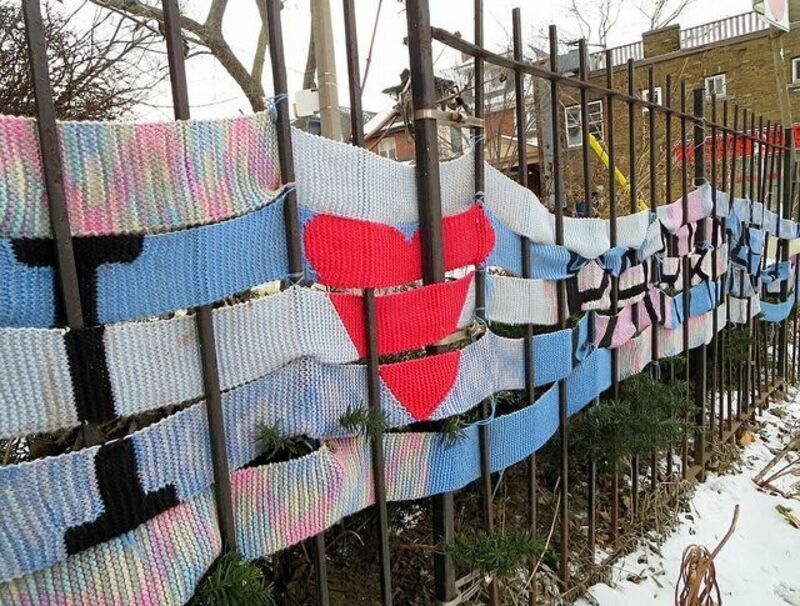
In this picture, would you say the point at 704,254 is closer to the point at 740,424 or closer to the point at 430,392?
the point at 740,424

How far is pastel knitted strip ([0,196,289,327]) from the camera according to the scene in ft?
3.38

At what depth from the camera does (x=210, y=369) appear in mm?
1246

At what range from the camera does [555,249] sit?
7.54 feet

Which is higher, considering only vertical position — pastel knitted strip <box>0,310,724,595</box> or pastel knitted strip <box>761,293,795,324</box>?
pastel knitted strip <box>0,310,724,595</box>

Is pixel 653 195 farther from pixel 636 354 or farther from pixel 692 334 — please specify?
pixel 692 334

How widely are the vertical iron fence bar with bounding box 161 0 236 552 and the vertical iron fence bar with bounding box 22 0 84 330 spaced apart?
9.0 inches

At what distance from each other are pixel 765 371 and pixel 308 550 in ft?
14.2

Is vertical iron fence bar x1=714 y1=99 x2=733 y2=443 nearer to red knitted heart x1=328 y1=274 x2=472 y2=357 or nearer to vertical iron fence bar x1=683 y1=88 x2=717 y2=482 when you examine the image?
vertical iron fence bar x1=683 y1=88 x2=717 y2=482

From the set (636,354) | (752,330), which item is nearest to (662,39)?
(752,330)

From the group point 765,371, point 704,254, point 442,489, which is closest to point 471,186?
point 442,489

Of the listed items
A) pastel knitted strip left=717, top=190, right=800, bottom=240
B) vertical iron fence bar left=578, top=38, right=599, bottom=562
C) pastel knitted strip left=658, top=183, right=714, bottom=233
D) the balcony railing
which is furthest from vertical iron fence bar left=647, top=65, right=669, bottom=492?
the balcony railing

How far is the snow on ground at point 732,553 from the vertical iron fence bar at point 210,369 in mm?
1685

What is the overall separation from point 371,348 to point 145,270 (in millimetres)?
636

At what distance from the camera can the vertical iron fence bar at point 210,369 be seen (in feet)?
3.95
